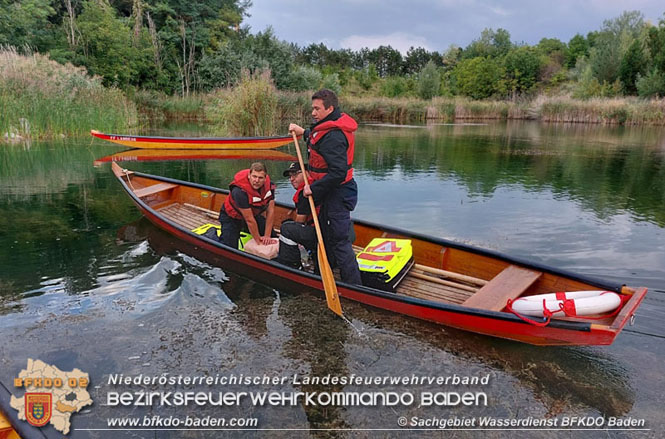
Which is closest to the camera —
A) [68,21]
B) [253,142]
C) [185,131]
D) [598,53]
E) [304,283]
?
[304,283]

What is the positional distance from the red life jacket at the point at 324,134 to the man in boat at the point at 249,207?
1008 mm

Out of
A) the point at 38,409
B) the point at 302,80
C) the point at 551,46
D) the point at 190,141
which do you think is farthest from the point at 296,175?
the point at 551,46

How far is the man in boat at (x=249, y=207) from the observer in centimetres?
544

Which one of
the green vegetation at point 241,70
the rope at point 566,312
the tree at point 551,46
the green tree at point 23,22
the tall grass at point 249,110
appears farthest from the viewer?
the tree at point 551,46

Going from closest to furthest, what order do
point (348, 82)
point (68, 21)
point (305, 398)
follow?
point (305, 398) → point (68, 21) → point (348, 82)

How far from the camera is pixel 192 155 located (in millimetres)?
15500

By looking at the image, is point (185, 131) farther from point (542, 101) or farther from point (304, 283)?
→ point (542, 101)

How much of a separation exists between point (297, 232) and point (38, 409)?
2.80m

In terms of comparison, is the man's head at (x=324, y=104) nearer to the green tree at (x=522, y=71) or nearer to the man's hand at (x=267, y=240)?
the man's hand at (x=267, y=240)

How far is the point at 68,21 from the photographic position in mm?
28609

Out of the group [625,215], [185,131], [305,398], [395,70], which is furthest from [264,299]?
[395,70]

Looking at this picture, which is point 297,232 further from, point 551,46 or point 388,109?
point 551,46

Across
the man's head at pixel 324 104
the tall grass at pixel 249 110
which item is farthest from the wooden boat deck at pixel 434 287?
the tall grass at pixel 249 110

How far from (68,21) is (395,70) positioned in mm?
42262
